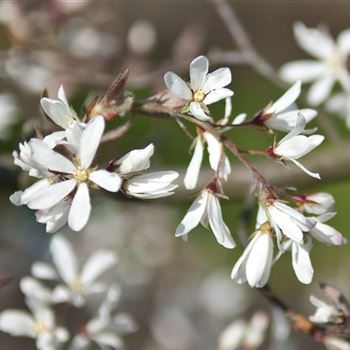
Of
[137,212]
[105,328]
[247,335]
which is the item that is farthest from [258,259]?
[137,212]

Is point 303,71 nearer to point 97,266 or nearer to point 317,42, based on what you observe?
point 317,42

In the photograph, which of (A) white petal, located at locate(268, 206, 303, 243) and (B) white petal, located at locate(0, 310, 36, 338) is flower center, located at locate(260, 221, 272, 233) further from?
(B) white petal, located at locate(0, 310, 36, 338)

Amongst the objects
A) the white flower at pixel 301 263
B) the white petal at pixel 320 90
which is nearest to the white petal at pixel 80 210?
the white flower at pixel 301 263

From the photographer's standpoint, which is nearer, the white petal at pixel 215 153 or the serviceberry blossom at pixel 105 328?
the white petal at pixel 215 153

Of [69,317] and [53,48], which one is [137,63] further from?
[69,317]

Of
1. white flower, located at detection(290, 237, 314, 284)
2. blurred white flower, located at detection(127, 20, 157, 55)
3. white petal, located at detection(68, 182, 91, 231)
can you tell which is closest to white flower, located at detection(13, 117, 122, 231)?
white petal, located at detection(68, 182, 91, 231)

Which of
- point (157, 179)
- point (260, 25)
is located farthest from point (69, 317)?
point (260, 25)

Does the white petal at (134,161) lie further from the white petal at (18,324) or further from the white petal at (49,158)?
the white petal at (18,324)
